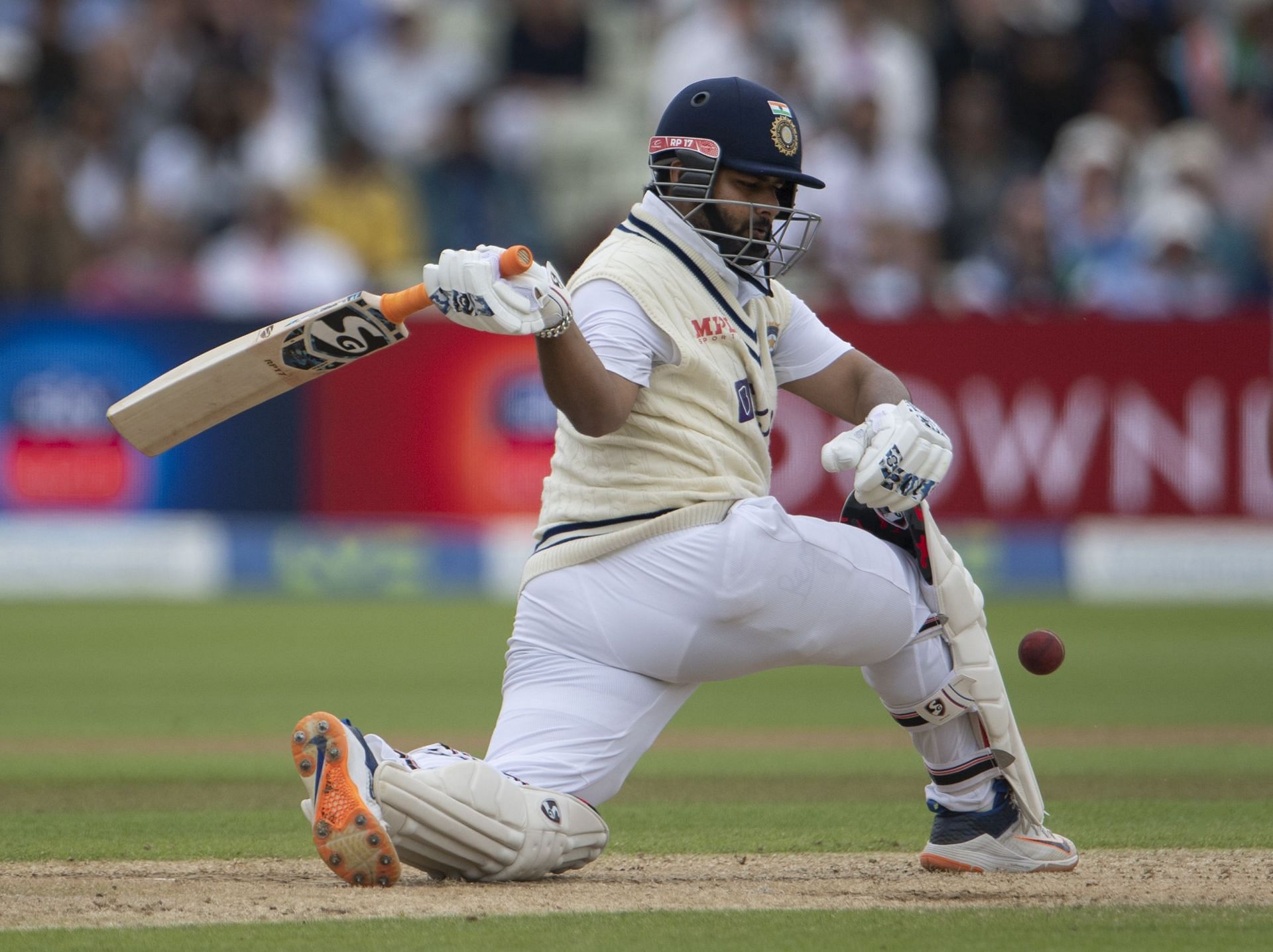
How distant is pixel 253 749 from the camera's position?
20.2ft

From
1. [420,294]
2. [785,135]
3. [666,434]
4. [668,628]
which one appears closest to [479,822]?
[668,628]

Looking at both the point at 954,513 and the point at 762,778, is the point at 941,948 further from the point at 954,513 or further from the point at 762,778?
the point at 954,513

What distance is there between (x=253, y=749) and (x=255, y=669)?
1.90 metres

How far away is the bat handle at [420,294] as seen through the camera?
11.1ft

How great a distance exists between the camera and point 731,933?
10.8 ft

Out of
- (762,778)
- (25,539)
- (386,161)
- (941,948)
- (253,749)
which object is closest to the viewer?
(941,948)

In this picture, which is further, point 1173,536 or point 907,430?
point 1173,536

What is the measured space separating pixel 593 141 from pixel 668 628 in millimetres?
10108

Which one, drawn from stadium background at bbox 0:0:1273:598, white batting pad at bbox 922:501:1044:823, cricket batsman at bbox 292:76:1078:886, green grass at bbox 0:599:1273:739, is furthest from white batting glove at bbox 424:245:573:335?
stadium background at bbox 0:0:1273:598

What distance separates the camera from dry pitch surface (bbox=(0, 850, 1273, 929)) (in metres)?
3.50

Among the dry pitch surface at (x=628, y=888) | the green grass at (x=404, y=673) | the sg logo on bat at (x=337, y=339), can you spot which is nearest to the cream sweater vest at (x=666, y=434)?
the sg logo on bat at (x=337, y=339)

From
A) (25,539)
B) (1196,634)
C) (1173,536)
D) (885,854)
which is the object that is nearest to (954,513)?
(1173,536)

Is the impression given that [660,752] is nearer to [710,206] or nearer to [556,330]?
[710,206]

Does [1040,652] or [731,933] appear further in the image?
[1040,652]
